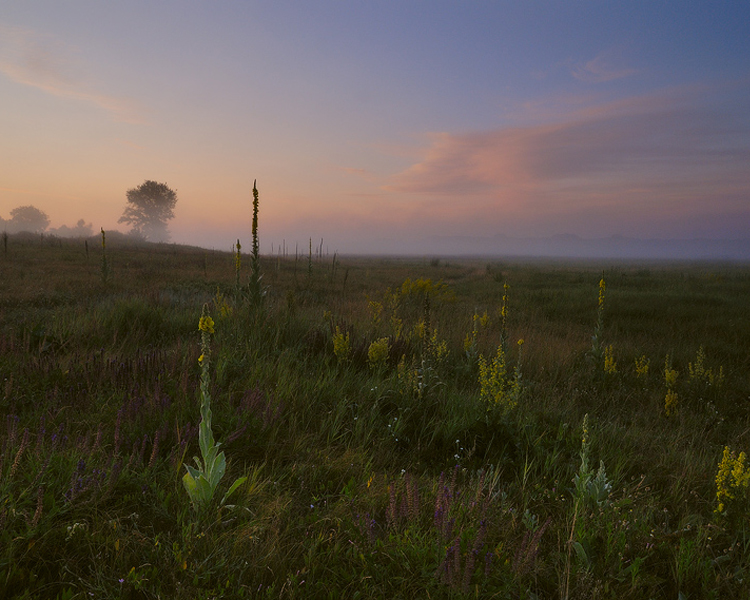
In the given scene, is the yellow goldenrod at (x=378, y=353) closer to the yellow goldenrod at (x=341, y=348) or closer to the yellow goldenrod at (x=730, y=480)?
the yellow goldenrod at (x=341, y=348)

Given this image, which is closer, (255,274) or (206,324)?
(206,324)

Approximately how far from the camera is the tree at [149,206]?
83.4m

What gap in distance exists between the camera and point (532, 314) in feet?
38.1

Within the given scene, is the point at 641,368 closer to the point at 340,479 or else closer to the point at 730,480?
the point at 730,480

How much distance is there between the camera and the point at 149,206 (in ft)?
Result: 279

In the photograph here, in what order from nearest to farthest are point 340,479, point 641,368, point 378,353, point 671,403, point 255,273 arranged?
point 340,479, point 378,353, point 671,403, point 255,273, point 641,368

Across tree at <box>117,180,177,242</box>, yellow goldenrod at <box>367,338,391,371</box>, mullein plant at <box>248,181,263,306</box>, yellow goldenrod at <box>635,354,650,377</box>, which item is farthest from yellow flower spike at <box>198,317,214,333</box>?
tree at <box>117,180,177,242</box>

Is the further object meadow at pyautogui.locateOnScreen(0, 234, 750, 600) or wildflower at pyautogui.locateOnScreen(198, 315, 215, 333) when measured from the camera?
wildflower at pyautogui.locateOnScreen(198, 315, 215, 333)

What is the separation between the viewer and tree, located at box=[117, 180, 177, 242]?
274 ft

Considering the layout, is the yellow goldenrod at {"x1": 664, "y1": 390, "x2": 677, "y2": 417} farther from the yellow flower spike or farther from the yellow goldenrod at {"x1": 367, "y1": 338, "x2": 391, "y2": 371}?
the yellow flower spike

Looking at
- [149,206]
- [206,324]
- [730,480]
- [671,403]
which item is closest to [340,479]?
[206,324]

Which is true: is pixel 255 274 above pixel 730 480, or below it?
above

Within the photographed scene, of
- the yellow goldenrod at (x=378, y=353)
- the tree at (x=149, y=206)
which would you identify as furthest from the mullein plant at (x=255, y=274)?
the tree at (x=149, y=206)

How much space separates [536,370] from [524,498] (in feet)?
13.6
